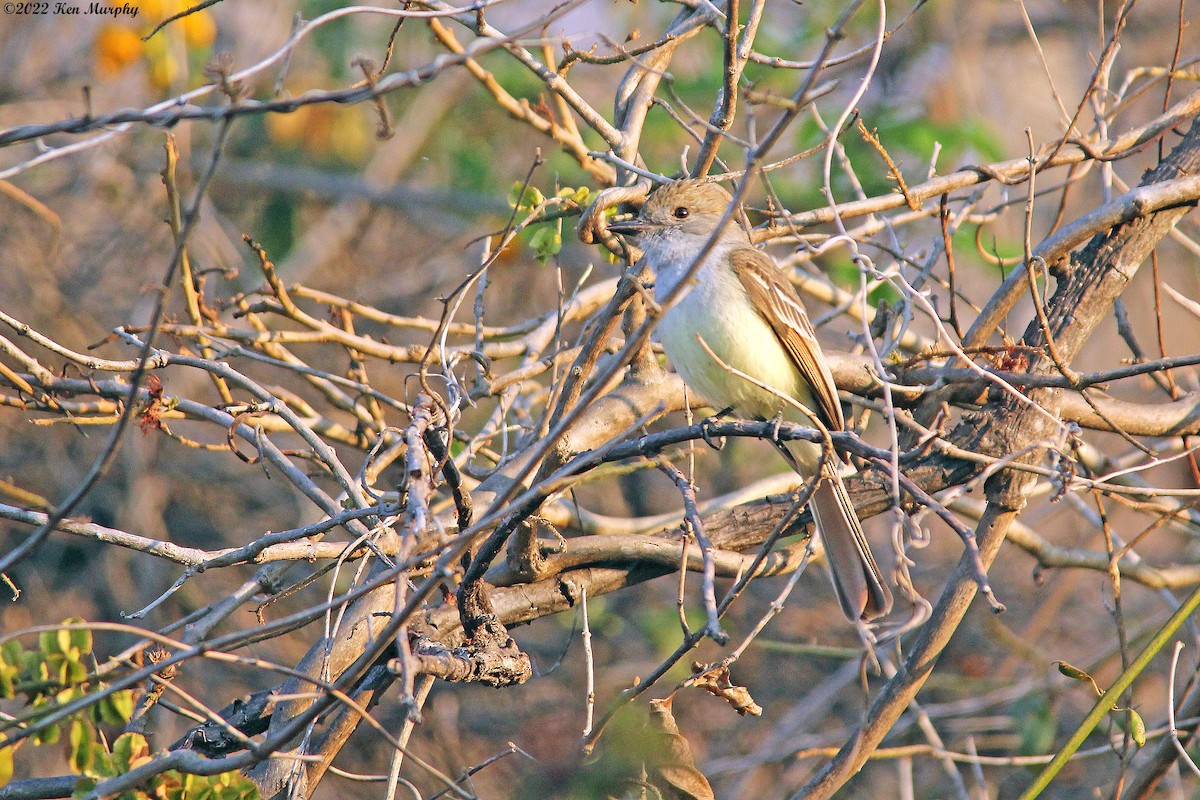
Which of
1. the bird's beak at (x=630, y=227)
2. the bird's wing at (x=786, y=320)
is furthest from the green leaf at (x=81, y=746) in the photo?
the bird's wing at (x=786, y=320)

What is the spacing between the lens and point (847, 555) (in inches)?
137

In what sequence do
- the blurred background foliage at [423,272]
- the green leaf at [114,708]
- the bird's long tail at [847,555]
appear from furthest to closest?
1. the blurred background foliage at [423,272]
2. the bird's long tail at [847,555]
3. the green leaf at [114,708]

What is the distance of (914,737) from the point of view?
624 cm

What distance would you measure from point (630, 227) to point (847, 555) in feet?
4.62

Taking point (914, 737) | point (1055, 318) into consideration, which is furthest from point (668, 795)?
point (914, 737)

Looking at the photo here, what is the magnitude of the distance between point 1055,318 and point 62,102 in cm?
654

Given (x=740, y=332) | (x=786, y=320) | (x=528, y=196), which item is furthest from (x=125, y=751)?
(x=786, y=320)

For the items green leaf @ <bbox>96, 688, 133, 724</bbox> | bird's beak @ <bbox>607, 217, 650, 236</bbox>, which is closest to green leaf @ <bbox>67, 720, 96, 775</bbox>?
green leaf @ <bbox>96, 688, 133, 724</bbox>

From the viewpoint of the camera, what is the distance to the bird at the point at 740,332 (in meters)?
3.53

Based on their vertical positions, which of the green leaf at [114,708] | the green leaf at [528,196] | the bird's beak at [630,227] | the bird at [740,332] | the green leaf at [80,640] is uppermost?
the bird's beak at [630,227]

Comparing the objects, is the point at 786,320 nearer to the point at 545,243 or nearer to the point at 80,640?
the point at 545,243

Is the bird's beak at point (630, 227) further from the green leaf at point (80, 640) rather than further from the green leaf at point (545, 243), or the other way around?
the green leaf at point (80, 640)

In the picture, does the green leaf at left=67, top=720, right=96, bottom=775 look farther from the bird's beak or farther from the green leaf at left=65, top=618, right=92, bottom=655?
the bird's beak

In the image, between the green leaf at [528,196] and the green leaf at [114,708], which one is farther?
the green leaf at [528,196]
